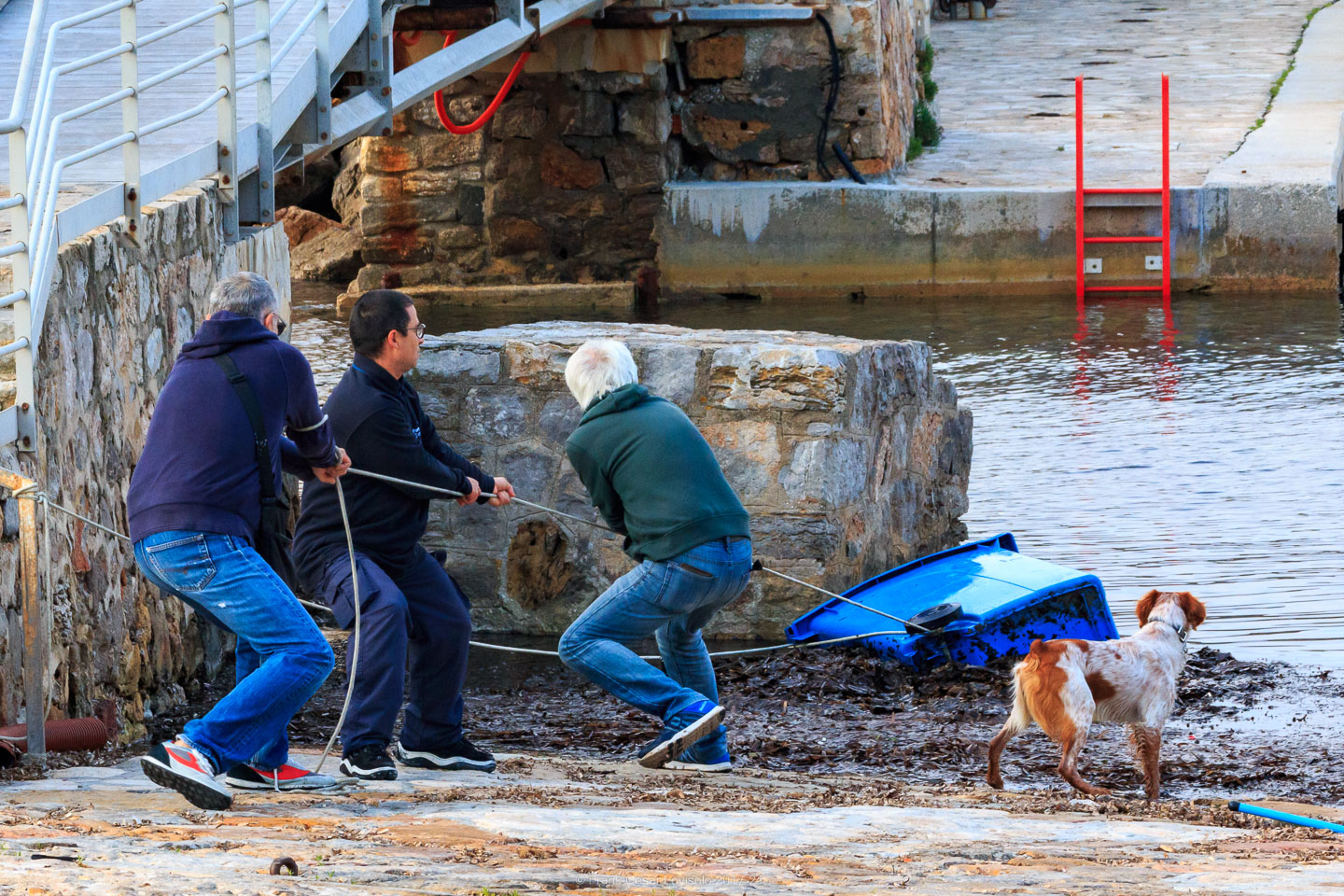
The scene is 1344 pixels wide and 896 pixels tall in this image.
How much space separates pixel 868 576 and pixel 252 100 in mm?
3477

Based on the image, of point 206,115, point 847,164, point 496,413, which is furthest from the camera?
point 847,164

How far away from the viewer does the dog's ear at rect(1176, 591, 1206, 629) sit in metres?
5.51

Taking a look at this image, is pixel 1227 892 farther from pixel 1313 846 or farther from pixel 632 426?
pixel 632 426

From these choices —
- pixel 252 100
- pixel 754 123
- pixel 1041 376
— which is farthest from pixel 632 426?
pixel 754 123

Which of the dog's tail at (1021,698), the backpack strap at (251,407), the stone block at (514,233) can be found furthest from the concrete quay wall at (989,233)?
the backpack strap at (251,407)

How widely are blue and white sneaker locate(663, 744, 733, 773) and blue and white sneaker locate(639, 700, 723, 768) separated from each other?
0.07 meters

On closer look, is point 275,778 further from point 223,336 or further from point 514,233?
point 514,233

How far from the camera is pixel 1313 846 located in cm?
404

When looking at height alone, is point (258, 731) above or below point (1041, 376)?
below

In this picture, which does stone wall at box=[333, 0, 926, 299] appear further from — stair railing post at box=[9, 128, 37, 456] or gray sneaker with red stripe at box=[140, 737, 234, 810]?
gray sneaker with red stripe at box=[140, 737, 234, 810]

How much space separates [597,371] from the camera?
17.6ft

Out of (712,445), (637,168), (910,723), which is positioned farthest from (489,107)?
(910,723)

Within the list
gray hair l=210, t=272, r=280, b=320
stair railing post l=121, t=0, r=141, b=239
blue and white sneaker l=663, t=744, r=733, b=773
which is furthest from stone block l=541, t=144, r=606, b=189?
gray hair l=210, t=272, r=280, b=320

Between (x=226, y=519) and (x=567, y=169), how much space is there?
11989mm
